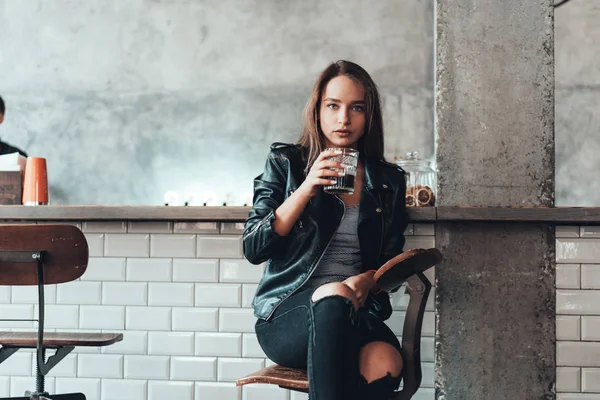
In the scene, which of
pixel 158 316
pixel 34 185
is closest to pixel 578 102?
pixel 158 316

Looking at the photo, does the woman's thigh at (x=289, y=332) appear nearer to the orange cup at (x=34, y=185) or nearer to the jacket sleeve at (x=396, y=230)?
the jacket sleeve at (x=396, y=230)

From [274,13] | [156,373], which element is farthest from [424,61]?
[156,373]

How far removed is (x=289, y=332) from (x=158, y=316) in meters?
0.92

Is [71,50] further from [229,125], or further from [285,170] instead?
[285,170]

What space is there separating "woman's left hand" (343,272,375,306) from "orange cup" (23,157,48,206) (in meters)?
1.43

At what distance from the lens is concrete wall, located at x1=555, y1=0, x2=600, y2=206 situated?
373 centimetres

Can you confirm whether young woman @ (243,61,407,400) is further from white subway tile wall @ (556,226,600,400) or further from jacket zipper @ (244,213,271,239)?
white subway tile wall @ (556,226,600,400)

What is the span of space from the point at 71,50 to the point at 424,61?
190 centimetres

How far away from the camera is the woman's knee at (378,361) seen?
1765 mm

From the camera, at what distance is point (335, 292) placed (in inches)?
67.8

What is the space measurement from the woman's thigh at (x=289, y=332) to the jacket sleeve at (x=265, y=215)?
17 cm

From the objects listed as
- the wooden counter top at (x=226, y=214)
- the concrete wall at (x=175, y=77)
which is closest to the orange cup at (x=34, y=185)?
the wooden counter top at (x=226, y=214)

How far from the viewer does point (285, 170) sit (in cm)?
214

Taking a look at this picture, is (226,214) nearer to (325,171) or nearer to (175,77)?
(325,171)
